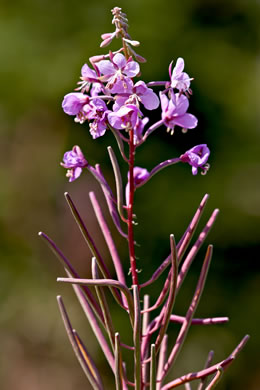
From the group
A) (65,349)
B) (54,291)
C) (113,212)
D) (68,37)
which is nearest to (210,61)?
(68,37)

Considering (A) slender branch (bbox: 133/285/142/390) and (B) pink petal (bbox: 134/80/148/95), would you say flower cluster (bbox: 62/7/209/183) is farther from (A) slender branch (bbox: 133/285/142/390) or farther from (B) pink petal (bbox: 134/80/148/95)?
(A) slender branch (bbox: 133/285/142/390)

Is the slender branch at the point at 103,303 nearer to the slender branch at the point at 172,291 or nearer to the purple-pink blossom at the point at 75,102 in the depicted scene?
the slender branch at the point at 172,291

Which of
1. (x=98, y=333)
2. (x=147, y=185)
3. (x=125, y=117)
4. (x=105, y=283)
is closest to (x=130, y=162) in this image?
(x=125, y=117)

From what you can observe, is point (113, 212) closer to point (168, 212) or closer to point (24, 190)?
point (168, 212)

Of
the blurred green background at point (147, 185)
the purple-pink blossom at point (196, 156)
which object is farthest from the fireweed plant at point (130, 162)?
the blurred green background at point (147, 185)

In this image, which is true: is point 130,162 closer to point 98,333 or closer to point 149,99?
point 149,99

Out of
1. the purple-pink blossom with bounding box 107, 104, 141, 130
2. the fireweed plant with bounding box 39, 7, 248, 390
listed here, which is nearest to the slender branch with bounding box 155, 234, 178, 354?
the fireweed plant with bounding box 39, 7, 248, 390
